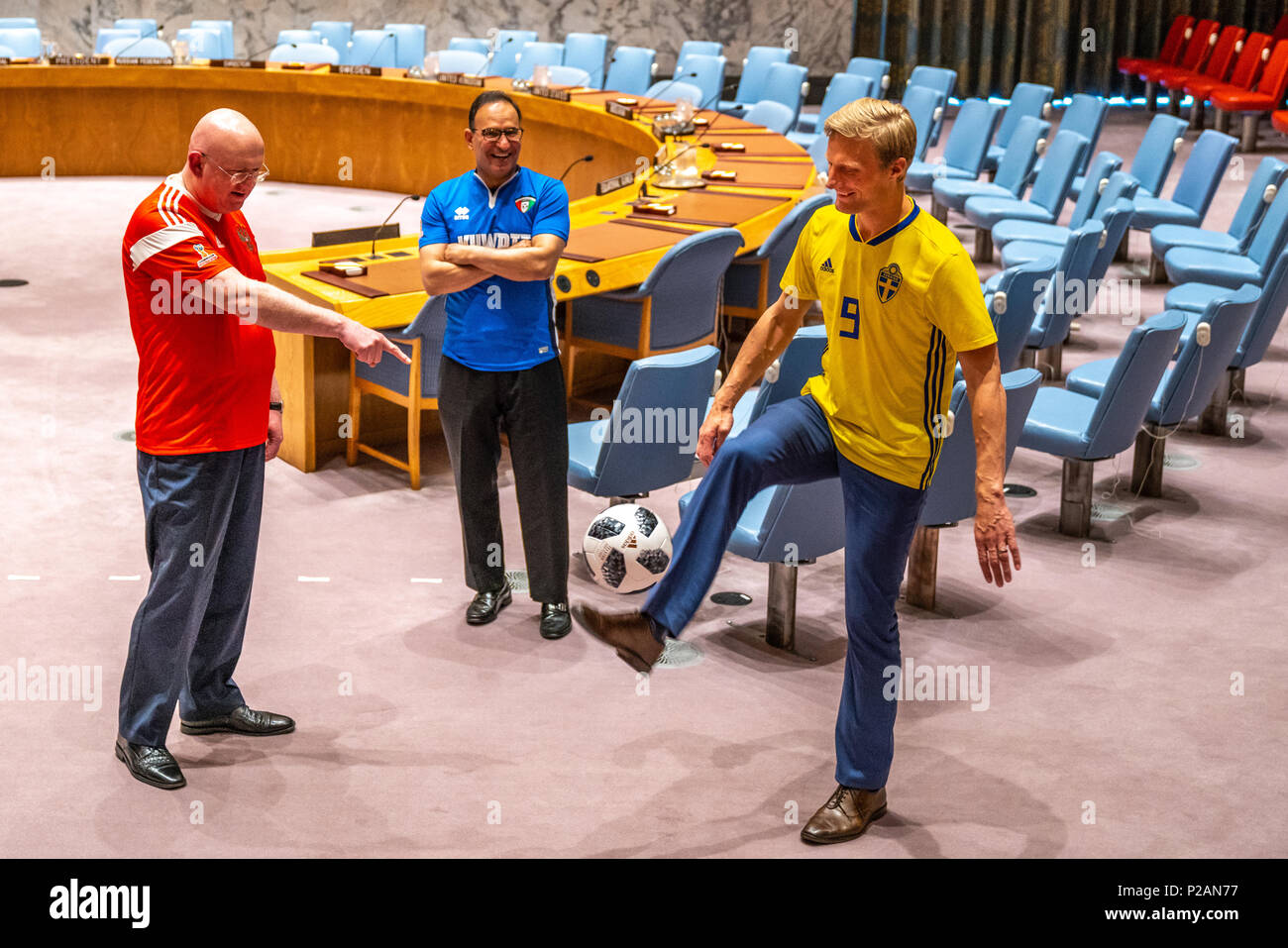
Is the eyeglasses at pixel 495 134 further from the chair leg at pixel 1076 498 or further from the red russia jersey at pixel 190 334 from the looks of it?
the chair leg at pixel 1076 498

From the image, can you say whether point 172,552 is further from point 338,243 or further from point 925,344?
point 338,243

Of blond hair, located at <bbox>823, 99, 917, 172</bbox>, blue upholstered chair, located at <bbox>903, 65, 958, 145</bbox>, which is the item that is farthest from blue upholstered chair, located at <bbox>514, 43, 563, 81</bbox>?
blond hair, located at <bbox>823, 99, 917, 172</bbox>

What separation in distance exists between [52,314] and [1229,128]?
459 inches

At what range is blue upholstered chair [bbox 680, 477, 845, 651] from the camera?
4078mm

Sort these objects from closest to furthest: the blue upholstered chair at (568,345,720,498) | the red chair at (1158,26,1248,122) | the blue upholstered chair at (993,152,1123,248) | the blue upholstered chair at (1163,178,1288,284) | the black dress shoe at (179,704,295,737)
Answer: the black dress shoe at (179,704,295,737) → the blue upholstered chair at (568,345,720,498) → the blue upholstered chair at (1163,178,1288,284) → the blue upholstered chair at (993,152,1123,248) → the red chair at (1158,26,1248,122)

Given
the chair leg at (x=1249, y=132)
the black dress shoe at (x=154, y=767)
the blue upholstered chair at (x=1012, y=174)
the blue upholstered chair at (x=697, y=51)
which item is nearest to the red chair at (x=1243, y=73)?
the chair leg at (x=1249, y=132)

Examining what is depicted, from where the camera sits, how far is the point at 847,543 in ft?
10.2

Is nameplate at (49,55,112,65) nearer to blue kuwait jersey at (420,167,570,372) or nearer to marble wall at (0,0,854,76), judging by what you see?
marble wall at (0,0,854,76)

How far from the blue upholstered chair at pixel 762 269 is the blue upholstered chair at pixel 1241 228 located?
2186 millimetres

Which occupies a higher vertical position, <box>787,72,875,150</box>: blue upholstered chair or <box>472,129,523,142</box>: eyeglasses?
<box>787,72,875,150</box>: blue upholstered chair


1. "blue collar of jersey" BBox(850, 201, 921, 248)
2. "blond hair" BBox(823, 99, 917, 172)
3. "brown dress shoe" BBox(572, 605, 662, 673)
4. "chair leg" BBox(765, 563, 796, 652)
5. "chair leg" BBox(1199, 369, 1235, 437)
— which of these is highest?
"blond hair" BBox(823, 99, 917, 172)

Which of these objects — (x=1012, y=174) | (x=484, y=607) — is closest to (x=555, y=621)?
(x=484, y=607)

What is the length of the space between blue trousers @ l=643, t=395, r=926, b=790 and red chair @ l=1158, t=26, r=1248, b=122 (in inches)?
498

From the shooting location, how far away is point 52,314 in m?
7.73
